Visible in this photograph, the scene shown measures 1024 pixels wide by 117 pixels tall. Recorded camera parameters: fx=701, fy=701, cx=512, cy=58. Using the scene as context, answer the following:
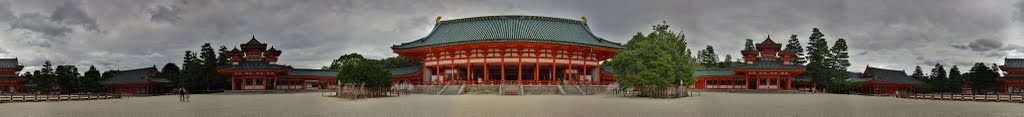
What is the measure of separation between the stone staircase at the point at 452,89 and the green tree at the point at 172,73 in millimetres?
21291

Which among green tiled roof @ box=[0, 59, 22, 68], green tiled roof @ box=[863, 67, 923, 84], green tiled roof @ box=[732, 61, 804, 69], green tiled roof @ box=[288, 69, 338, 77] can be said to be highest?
green tiled roof @ box=[0, 59, 22, 68]

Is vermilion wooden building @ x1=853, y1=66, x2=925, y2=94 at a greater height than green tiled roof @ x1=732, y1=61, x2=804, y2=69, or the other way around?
green tiled roof @ x1=732, y1=61, x2=804, y2=69

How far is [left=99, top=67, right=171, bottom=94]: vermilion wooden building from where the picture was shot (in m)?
55.1

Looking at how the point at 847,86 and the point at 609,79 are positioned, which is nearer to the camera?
the point at 847,86

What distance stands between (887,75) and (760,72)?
45.5 feet

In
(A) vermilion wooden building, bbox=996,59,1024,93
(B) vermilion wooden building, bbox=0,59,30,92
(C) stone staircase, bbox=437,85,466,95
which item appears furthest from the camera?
(B) vermilion wooden building, bbox=0,59,30,92

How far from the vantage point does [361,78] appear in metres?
34.5

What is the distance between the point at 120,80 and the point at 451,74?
2757 cm

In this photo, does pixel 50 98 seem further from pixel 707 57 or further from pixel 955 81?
pixel 707 57

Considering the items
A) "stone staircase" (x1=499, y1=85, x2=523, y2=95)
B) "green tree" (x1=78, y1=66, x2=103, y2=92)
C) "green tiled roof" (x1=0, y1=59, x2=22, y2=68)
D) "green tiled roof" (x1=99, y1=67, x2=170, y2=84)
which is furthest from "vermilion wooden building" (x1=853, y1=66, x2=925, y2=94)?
"green tiled roof" (x1=0, y1=59, x2=22, y2=68)

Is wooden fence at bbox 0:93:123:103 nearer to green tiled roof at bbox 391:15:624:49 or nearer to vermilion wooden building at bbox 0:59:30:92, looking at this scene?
green tiled roof at bbox 391:15:624:49

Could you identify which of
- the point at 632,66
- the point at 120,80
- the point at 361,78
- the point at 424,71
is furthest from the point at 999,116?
the point at 120,80

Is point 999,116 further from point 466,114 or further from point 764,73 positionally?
point 764,73

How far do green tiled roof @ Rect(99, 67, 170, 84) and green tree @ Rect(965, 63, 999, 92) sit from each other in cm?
6495
